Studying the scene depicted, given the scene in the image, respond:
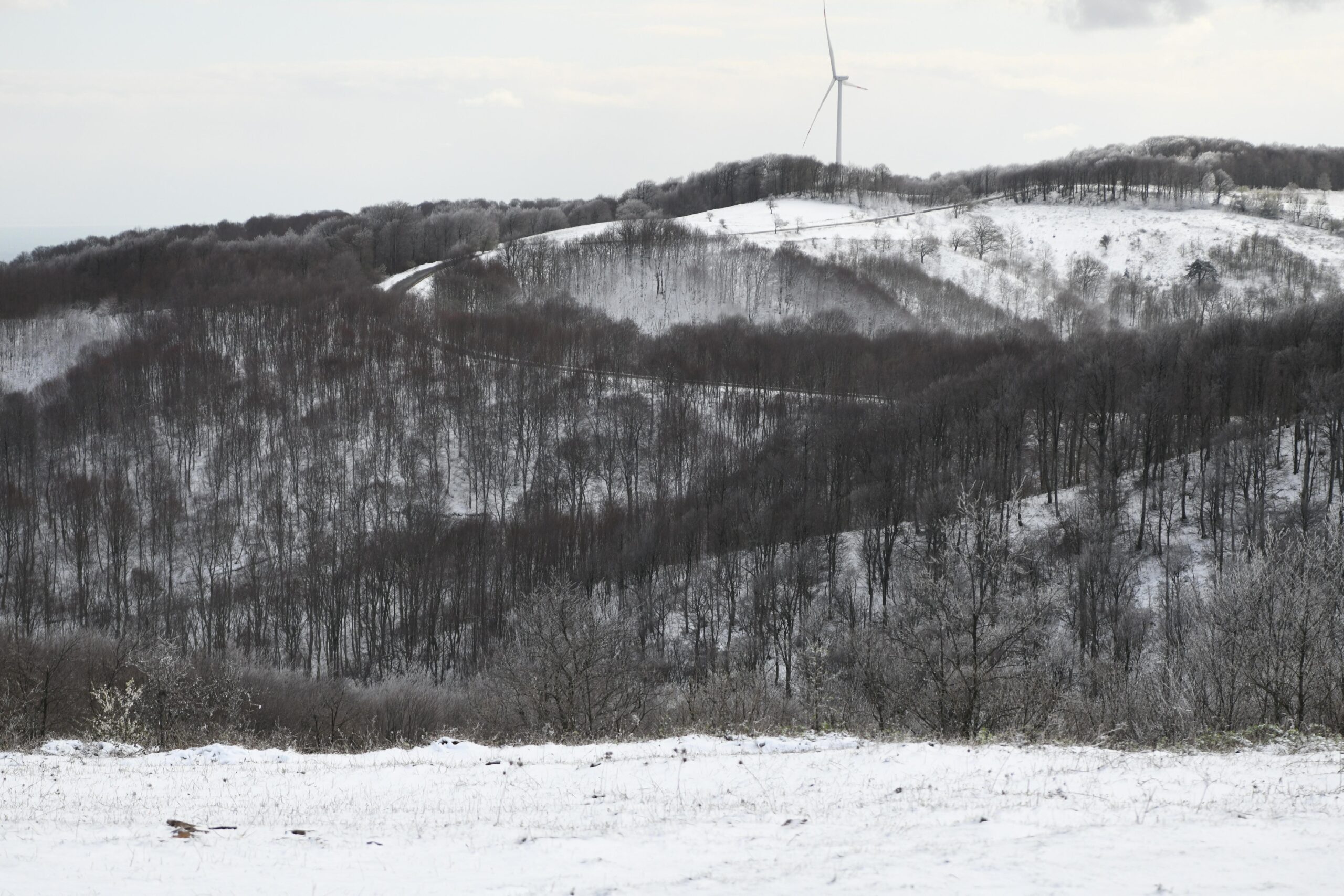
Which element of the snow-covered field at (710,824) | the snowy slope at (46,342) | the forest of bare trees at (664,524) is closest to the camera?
the snow-covered field at (710,824)

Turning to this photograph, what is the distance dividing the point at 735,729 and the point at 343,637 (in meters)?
62.5

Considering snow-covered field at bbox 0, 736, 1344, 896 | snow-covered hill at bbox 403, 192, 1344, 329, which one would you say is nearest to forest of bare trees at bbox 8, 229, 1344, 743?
snow-covered field at bbox 0, 736, 1344, 896

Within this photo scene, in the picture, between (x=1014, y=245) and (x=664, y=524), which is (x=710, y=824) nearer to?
(x=664, y=524)

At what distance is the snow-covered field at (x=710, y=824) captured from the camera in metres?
11.8

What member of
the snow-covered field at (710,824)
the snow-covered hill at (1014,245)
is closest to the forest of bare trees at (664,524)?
the snow-covered field at (710,824)

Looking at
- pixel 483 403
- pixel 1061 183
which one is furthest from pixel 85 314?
pixel 1061 183

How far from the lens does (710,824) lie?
14.4 m

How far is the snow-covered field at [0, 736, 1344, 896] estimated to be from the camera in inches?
464

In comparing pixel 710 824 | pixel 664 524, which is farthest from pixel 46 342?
pixel 710 824

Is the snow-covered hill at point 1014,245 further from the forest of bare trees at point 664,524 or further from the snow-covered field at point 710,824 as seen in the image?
the snow-covered field at point 710,824

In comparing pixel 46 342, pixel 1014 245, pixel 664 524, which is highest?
pixel 1014 245

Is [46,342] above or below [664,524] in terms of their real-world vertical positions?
above

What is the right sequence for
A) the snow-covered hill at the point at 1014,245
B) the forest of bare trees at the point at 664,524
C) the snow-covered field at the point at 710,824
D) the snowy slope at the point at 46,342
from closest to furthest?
the snow-covered field at the point at 710,824, the forest of bare trees at the point at 664,524, the snowy slope at the point at 46,342, the snow-covered hill at the point at 1014,245

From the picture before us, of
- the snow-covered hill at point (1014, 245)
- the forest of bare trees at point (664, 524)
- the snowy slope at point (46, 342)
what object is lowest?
the forest of bare trees at point (664, 524)
